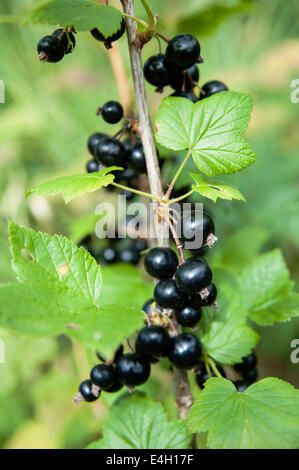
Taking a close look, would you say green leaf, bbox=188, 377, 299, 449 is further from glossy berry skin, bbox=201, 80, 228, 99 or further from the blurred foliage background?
the blurred foliage background

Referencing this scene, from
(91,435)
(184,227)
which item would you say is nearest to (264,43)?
(184,227)

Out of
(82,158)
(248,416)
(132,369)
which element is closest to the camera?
(248,416)

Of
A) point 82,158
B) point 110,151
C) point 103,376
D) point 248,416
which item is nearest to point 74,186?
point 110,151

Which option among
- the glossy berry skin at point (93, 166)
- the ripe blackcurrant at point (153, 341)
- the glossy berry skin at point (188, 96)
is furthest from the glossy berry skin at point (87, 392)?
the glossy berry skin at point (188, 96)

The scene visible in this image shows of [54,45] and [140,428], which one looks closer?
[54,45]

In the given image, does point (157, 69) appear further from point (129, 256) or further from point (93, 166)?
point (129, 256)

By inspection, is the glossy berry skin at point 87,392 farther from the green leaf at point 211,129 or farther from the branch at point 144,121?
the green leaf at point 211,129
